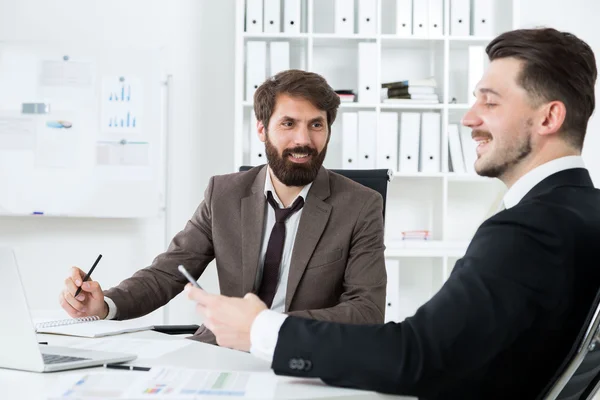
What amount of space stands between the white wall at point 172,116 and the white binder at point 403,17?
3.10 feet

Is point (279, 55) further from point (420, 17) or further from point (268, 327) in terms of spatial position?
point (268, 327)

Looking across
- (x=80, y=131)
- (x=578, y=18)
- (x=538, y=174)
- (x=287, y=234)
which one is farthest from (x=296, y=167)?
(x=578, y=18)

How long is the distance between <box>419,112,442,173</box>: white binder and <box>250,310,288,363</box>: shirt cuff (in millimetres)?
3095

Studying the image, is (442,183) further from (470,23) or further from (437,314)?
(437,314)

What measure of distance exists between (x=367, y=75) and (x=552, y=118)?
2.92m

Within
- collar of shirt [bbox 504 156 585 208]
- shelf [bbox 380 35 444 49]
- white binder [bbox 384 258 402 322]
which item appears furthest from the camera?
shelf [bbox 380 35 444 49]

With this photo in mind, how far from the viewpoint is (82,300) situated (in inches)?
78.2

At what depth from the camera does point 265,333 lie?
1215mm

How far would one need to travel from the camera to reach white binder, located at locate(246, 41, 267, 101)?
4.14 m

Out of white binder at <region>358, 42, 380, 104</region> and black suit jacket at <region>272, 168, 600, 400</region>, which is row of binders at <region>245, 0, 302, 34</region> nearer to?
white binder at <region>358, 42, 380, 104</region>

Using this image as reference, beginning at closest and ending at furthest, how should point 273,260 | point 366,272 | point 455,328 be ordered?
1. point 455,328
2. point 366,272
3. point 273,260

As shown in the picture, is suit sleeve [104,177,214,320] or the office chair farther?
suit sleeve [104,177,214,320]

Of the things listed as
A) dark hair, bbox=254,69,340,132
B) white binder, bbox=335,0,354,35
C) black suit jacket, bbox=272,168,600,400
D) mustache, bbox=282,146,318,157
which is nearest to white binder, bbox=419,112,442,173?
white binder, bbox=335,0,354,35

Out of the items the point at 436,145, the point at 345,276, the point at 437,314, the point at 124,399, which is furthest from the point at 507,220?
the point at 436,145
